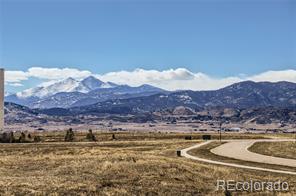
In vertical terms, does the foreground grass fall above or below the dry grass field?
below

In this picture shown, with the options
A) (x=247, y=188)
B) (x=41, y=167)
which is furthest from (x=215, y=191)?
(x=41, y=167)

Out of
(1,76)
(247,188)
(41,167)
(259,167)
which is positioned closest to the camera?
(1,76)

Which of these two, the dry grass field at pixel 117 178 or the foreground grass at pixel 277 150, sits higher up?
the dry grass field at pixel 117 178

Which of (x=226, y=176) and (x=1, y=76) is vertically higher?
(x=1, y=76)

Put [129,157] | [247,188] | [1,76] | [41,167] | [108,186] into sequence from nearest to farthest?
[1,76]
[108,186]
[247,188]
[41,167]
[129,157]

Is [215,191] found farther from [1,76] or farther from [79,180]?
[1,76]

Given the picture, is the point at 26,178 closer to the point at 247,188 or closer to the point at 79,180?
the point at 79,180

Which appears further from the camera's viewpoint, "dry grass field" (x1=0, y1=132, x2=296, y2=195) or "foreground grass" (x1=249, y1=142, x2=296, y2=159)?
"foreground grass" (x1=249, y1=142, x2=296, y2=159)

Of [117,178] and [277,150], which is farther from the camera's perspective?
[277,150]

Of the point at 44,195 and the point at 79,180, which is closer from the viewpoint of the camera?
the point at 44,195

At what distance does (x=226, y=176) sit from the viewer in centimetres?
4262

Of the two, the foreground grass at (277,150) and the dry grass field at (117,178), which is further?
the foreground grass at (277,150)

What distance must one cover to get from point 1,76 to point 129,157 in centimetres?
→ 3328

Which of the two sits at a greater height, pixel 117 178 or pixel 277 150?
pixel 117 178
